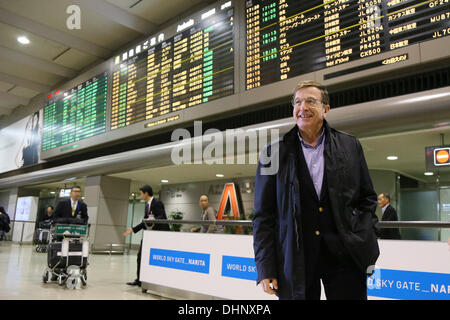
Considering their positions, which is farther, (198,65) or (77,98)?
(77,98)

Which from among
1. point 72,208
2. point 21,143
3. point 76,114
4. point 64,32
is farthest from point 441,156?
point 21,143

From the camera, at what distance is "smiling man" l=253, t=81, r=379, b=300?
147 centimetres

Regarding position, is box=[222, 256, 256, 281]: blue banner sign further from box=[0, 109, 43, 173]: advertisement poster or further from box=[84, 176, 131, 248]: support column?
box=[0, 109, 43, 173]: advertisement poster

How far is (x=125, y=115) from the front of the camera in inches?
379

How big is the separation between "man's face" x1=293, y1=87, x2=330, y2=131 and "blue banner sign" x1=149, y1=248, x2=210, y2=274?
3020 millimetres

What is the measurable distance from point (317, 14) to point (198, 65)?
2737 mm

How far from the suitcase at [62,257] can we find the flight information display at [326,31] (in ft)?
13.2

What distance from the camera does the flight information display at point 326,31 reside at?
4922 mm

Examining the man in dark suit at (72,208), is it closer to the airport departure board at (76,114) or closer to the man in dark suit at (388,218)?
the airport departure board at (76,114)

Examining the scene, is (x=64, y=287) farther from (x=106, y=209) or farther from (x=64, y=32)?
(x=64, y=32)

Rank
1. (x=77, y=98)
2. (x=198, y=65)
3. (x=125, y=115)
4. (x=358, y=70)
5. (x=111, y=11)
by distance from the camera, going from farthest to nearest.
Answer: (x=77, y=98), (x=125, y=115), (x=111, y=11), (x=198, y=65), (x=358, y=70)

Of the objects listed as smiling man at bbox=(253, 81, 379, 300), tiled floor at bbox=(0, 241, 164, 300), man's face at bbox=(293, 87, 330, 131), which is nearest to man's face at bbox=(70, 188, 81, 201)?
tiled floor at bbox=(0, 241, 164, 300)
